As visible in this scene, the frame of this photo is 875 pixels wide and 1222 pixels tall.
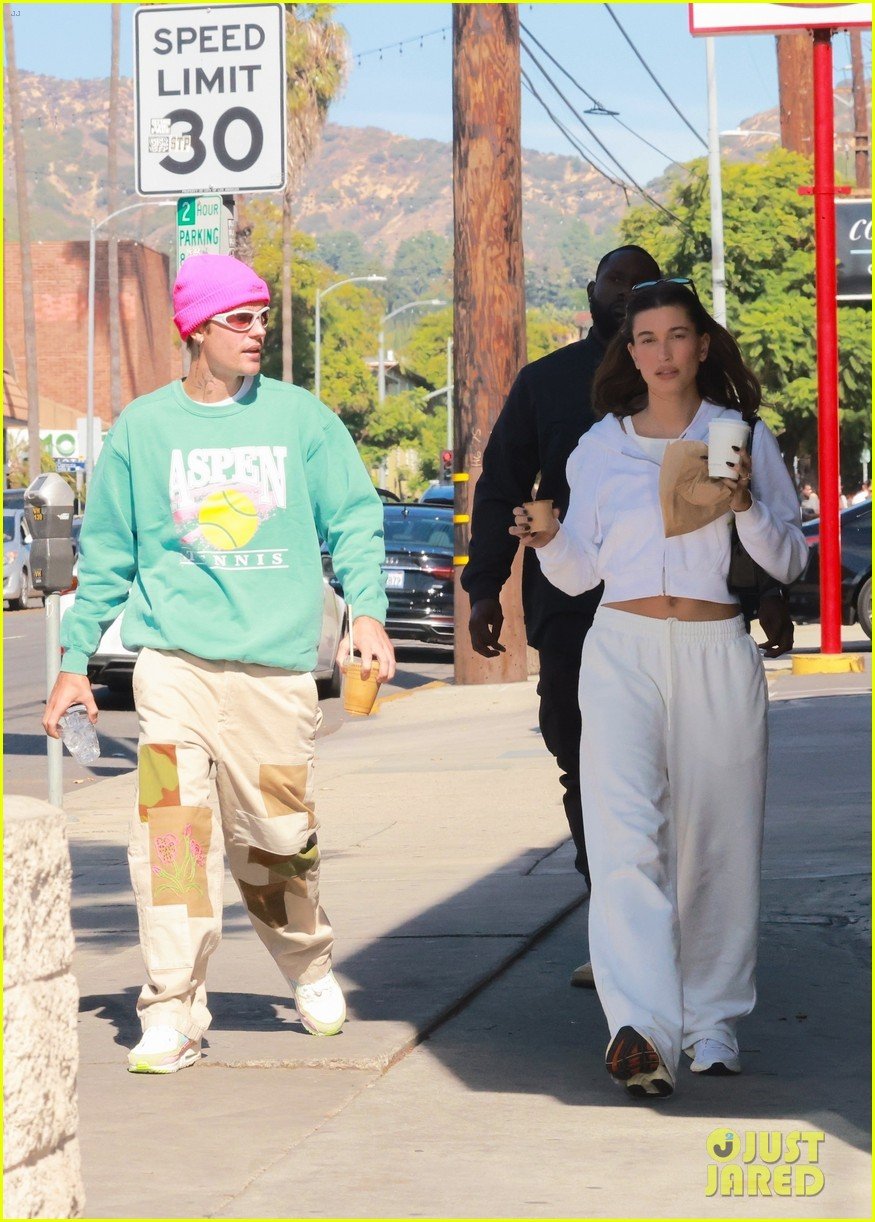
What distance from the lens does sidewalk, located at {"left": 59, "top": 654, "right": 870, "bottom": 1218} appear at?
166 inches

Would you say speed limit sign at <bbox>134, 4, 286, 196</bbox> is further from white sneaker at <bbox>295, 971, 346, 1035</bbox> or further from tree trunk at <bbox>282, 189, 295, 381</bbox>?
tree trunk at <bbox>282, 189, 295, 381</bbox>

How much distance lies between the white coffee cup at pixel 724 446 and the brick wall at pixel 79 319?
6674 cm

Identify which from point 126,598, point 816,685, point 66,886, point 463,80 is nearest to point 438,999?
point 126,598

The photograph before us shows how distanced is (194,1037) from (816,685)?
10.4 meters

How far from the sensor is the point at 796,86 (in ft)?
99.1

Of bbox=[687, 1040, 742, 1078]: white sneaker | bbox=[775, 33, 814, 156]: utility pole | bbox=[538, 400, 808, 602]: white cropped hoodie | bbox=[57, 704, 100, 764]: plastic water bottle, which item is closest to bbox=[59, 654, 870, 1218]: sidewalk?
bbox=[687, 1040, 742, 1078]: white sneaker

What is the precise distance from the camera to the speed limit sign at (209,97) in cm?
874

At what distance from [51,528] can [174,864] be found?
17.6 ft

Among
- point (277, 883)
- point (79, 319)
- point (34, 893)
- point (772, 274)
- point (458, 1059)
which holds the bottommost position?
point (458, 1059)

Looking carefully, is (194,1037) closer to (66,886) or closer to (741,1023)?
(741,1023)

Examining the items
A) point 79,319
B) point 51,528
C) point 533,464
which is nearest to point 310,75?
point 79,319

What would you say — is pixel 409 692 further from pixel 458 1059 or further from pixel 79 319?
pixel 79 319

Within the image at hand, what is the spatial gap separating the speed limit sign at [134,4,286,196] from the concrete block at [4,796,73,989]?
566cm

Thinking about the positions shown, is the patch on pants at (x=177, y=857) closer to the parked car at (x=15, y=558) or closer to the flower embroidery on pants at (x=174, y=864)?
the flower embroidery on pants at (x=174, y=864)
